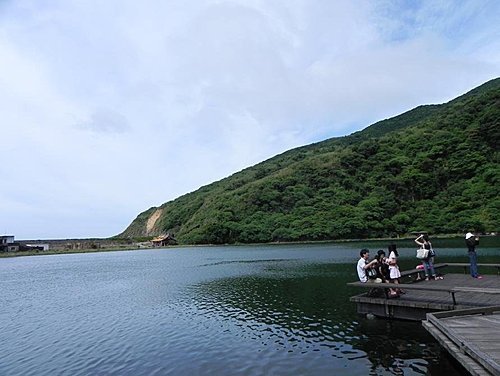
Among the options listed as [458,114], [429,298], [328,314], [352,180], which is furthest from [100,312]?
[458,114]

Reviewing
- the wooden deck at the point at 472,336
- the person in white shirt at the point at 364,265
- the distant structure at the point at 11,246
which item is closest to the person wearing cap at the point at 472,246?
the person in white shirt at the point at 364,265

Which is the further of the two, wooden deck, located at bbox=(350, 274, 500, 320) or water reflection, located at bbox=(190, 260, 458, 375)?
wooden deck, located at bbox=(350, 274, 500, 320)

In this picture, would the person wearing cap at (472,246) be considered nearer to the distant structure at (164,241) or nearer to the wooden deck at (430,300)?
the wooden deck at (430,300)

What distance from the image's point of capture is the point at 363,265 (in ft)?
55.4

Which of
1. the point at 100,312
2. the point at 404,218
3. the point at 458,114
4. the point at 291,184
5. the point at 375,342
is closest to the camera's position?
the point at 375,342

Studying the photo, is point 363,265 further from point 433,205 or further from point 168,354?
point 433,205

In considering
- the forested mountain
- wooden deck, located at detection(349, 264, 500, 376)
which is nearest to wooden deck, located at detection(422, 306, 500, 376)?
wooden deck, located at detection(349, 264, 500, 376)

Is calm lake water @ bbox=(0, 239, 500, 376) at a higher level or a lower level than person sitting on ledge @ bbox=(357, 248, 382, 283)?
lower

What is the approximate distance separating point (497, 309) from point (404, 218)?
94.3 m

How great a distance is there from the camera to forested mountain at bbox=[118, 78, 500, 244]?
3733 inches

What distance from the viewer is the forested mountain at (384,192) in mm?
94812

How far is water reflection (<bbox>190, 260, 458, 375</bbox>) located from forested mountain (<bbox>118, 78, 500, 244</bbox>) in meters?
72.4

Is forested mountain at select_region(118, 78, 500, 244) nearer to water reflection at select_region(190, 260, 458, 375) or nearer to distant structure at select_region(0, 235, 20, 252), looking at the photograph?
distant structure at select_region(0, 235, 20, 252)

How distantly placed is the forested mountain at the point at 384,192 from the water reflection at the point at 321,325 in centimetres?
7236
